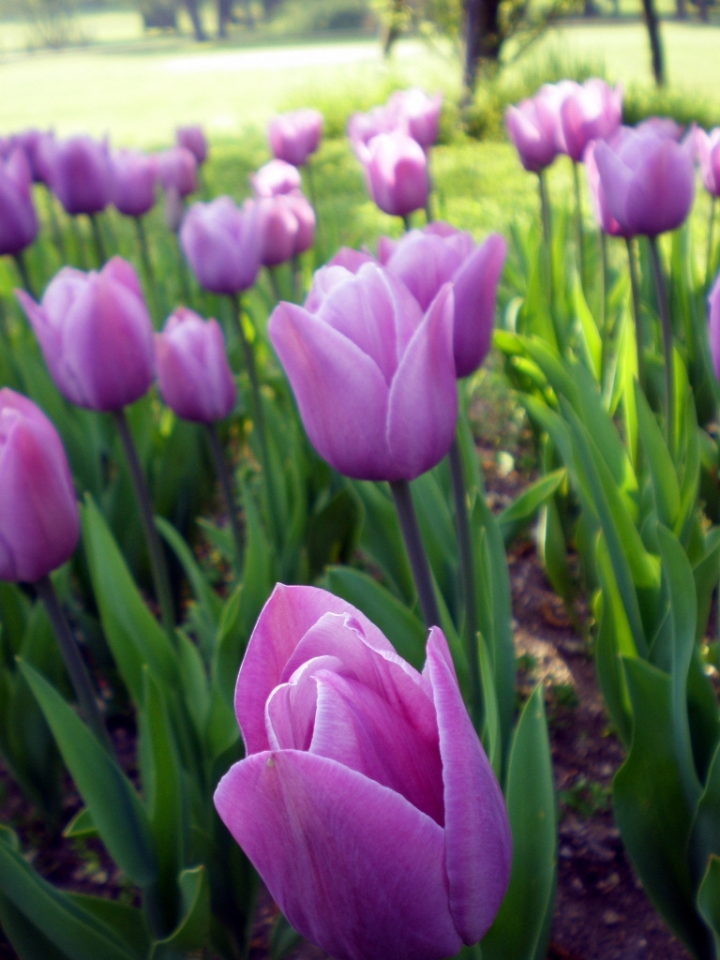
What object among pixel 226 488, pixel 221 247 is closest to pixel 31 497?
pixel 226 488

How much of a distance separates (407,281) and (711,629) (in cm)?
101

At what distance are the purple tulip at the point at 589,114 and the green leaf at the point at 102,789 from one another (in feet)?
5.33

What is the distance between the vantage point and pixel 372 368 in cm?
72

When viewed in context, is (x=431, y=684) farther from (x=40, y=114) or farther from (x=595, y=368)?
(x=40, y=114)

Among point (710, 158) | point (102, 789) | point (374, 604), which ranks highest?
point (710, 158)

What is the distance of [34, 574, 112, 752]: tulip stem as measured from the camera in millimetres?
933

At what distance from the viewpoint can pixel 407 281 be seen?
0.91 metres

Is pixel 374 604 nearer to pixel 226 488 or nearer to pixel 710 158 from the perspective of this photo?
pixel 226 488

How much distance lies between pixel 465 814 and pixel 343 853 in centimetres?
7

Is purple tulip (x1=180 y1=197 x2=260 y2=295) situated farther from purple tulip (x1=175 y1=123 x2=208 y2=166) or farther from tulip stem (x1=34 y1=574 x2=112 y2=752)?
purple tulip (x1=175 y1=123 x2=208 y2=166)

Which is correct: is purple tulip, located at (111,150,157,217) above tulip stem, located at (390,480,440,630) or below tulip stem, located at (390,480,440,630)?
above

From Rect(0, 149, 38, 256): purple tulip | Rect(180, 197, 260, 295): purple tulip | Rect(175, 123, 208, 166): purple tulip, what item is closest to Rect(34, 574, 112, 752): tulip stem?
Rect(180, 197, 260, 295): purple tulip

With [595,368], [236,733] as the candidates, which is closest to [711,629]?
[595,368]

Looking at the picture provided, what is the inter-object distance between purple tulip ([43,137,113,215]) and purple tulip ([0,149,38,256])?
0.70 feet
